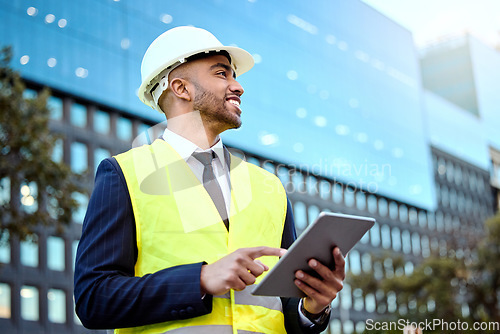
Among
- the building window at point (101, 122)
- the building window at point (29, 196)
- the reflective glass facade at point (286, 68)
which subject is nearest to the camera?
the building window at point (29, 196)

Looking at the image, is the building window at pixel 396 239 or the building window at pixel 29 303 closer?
the building window at pixel 29 303

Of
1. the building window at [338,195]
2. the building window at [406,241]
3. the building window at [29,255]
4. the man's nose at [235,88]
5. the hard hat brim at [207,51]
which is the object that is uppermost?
the building window at [338,195]

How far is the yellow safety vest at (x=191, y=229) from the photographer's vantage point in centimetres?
180

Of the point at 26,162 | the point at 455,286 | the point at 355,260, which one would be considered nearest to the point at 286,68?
the point at 455,286

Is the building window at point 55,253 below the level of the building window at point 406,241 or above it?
below

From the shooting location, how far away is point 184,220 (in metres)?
1.87

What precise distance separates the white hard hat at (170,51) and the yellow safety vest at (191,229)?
33cm

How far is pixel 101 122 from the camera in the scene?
91.0 ft

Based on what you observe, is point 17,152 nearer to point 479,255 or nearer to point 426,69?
point 479,255

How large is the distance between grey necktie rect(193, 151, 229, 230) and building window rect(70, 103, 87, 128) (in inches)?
996

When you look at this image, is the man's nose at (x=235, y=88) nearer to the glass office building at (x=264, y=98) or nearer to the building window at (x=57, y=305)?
the glass office building at (x=264, y=98)

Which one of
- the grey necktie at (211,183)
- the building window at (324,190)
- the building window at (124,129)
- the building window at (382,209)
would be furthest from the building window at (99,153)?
the grey necktie at (211,183)

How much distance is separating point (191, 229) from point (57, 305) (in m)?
24.7

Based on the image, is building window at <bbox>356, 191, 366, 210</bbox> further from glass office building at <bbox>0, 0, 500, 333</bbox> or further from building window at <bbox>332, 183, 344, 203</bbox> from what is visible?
building window at <bbox>332, 183, 344, 203</bbox>
